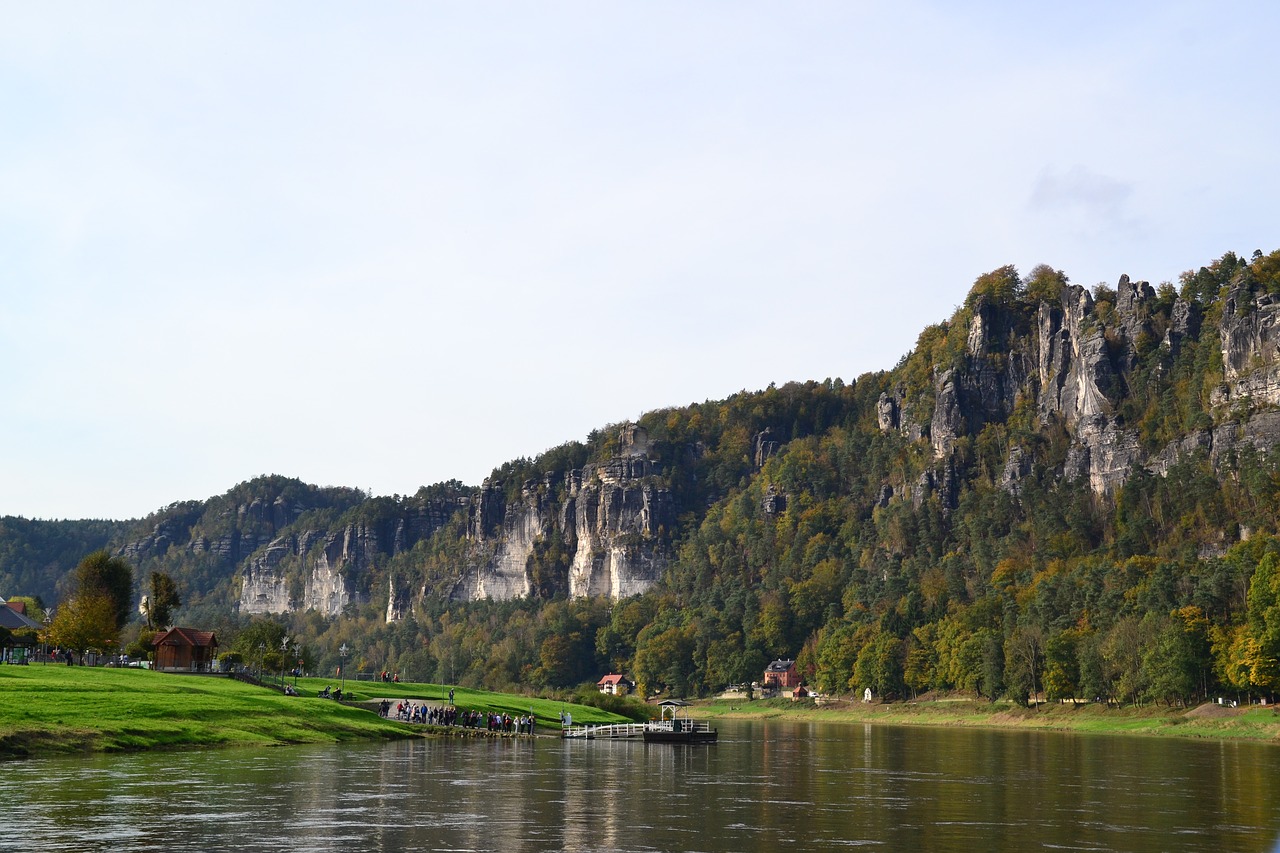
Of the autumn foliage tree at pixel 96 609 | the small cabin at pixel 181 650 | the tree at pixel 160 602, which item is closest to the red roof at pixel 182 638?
the small cabin at pixel 181 650

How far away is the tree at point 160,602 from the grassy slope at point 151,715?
54.3m

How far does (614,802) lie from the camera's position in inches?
2085

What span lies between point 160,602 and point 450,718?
2720 inches

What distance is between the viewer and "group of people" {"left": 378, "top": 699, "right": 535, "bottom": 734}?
96750 millimetres

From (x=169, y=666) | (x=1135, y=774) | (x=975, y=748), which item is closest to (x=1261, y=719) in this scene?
(x=975, y=748)

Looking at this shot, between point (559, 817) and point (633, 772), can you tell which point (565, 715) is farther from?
point (559, 817)

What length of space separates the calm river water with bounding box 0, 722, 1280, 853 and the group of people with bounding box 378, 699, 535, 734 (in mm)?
13771

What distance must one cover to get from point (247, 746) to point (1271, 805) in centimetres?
5084

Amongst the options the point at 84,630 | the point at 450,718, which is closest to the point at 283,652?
the point at 84,630

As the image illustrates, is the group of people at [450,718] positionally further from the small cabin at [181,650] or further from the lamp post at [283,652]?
the lamp post at [283,652]

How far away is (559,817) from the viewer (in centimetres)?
4719

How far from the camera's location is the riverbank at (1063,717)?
114 metres

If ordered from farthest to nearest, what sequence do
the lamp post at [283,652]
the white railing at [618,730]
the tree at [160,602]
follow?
the tree at [160,602], the lamp post at [283,652], the white railing at [618,730]

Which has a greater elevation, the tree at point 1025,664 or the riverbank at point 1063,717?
the tree at point 1025,664
